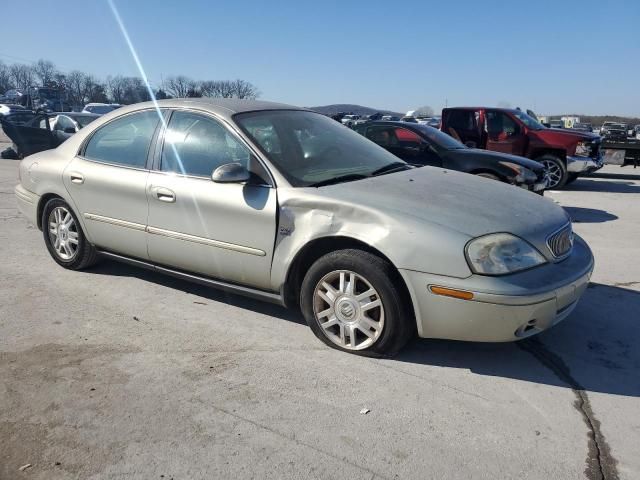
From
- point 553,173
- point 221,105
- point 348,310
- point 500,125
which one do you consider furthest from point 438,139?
point 348,310

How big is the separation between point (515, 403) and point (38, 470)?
7.50 ft

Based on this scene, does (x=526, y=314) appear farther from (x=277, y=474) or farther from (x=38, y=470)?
(x=38, y=470)

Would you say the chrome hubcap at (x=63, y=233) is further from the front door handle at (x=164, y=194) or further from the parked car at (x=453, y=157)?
the parked car at (x=453, y=157)

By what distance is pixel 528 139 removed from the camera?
11.6 metres

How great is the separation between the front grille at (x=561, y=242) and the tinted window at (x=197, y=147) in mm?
1993

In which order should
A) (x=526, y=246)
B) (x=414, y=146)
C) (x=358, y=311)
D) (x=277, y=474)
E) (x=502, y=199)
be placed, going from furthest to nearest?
→ (x=414, y=146) < (x=502, y=199) < (x=358, y=311) < (x=526, y=246) < (x=277, y=474)

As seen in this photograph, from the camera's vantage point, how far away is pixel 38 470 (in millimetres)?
2295

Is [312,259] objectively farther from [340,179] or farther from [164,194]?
[164,194]

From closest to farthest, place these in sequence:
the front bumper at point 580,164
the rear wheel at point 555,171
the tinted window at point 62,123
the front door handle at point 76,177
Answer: the front door handle at point 76,177
the front bumper at point 580,164
the rear wheel at point 555,171
the tinted window at point 62,123

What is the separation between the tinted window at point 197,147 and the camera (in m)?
3.76

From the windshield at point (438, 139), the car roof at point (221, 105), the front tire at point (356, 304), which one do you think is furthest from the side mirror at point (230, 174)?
the windshield at point (438, 139)

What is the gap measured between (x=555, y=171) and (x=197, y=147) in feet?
31.3

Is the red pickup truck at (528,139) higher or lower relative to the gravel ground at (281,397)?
higher

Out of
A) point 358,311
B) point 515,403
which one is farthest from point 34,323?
point 515,403
